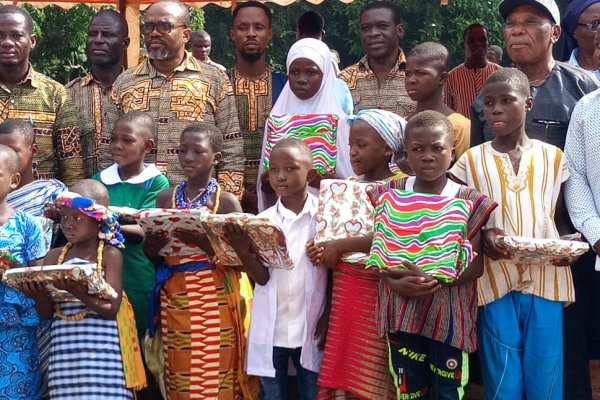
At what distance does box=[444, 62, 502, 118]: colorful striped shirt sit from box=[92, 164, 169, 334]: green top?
2869 millimetres

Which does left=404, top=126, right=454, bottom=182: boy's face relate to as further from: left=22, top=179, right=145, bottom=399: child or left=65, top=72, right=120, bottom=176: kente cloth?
left=65, top=72, right=120, bottom=176: kente cloth

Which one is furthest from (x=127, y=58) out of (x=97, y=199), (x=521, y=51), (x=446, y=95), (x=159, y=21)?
(x=521, y=51)

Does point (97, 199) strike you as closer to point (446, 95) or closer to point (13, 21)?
point (13, 21)

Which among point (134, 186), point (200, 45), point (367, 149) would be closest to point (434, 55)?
point (367, 149)

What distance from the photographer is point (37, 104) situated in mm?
5555

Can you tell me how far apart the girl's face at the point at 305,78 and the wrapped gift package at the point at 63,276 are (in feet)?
5.80

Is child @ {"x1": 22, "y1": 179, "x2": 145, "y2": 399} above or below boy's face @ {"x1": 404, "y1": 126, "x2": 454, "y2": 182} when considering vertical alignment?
below

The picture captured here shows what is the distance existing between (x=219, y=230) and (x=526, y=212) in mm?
1509

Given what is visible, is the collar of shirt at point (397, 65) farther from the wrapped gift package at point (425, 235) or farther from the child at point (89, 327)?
the child at point (89, 327)

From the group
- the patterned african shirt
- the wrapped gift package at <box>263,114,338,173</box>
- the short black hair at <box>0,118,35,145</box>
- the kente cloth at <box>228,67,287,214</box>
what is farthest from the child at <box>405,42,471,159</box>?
the short black hair at <box>0,118,35,145</box>

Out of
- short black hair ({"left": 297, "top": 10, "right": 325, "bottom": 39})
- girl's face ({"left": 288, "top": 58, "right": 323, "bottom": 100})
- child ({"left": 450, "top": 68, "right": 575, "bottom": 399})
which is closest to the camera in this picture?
child ({"left": 450, "top": 68, "right": 575, "bottom": 399})

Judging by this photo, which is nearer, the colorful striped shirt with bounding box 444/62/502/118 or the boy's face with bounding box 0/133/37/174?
the boy's face with bounding box 0/133/37/174

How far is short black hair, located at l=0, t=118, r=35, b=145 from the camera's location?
4.95m

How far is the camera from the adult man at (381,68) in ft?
20.0
